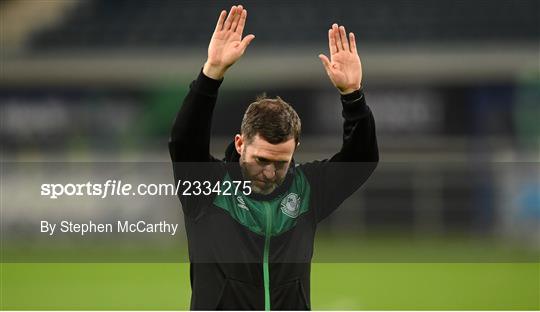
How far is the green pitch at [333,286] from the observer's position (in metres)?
8.43

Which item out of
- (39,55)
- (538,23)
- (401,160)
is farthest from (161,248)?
(538,23)

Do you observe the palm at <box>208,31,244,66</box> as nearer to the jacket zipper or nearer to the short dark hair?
the short dark hair

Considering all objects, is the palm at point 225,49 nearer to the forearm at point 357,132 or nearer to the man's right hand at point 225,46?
the man's right hand at point 225,46

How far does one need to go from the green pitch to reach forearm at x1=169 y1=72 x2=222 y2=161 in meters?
5.44

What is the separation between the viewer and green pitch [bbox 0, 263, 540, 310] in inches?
332

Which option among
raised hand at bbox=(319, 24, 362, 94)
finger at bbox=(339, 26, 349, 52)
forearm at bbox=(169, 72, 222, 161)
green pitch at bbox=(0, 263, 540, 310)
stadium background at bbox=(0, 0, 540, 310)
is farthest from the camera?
stadium background at bbox=(0, 0, 540, 310)

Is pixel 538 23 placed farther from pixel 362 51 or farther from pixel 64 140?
pixel 64 140

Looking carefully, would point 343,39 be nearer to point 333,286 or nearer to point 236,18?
point 236,18

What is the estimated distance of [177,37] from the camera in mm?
17094

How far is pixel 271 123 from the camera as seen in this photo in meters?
2.89

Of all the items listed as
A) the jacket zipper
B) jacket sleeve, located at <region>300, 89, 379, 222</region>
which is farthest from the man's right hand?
the jacket zipper

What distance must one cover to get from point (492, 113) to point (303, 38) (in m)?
4.35

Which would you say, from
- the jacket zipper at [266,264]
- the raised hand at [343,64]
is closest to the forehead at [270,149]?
the jacket zipper at [266,264]

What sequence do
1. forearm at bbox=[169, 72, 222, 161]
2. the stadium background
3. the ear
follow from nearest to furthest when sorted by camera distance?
forearm at bbox=[169, 72, 222, 161]
the ear
the stadium background
